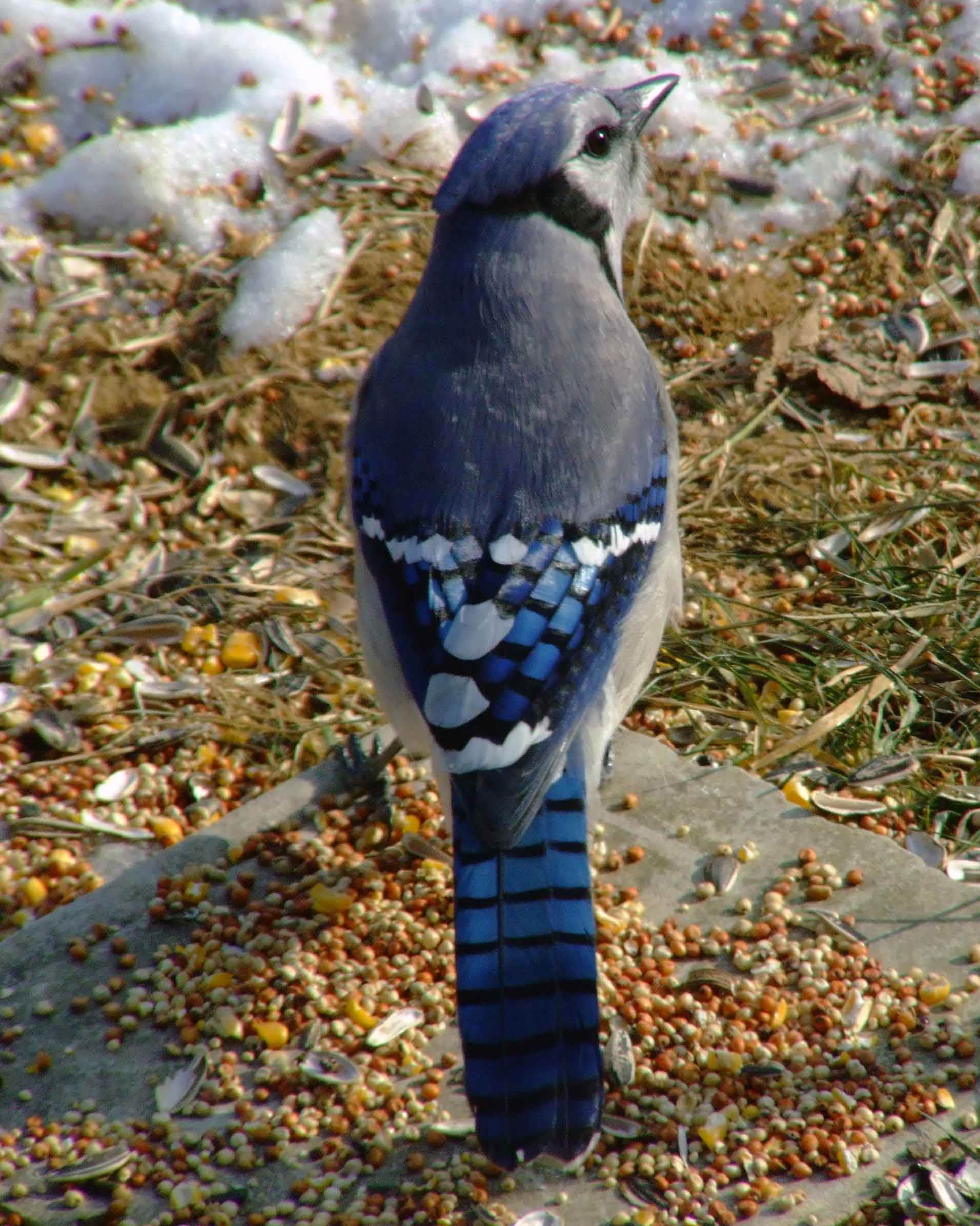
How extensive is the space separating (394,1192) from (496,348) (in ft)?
5.10

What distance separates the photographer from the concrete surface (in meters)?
2.29

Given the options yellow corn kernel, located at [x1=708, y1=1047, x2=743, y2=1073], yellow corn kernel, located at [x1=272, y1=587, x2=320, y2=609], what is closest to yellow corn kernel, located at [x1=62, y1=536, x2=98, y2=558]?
yellow corn kernel, located at [x1=272, y1=587, x2=320, y2=609]

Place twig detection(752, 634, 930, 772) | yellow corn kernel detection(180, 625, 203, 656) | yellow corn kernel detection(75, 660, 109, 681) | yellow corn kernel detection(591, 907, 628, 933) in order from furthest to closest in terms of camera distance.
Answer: yellow corn kernel detection(180, 625, 203, 656), yellow corn kernel detection(75, 660, 109, 681), twig detection(752, 634, 930, 772), yellow corn kernel detection(591, 907, 628, 933)

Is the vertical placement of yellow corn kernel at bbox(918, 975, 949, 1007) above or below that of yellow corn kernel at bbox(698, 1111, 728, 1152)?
above

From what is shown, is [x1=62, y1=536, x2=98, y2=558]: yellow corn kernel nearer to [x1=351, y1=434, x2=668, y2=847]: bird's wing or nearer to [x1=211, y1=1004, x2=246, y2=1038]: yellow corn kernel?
[x1=351, y1=434, x2=668, y2=847]: bird's wing

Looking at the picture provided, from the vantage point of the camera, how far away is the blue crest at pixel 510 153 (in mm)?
2867

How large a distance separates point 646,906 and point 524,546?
0.77 meters

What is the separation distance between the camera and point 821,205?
4.94 metres

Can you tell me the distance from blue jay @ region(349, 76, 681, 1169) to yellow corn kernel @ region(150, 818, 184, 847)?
696mm

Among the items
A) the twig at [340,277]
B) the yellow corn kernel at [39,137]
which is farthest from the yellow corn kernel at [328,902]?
the yellow corn kernel at [39,137]

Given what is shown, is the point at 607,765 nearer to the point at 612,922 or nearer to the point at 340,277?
the point at 612,922

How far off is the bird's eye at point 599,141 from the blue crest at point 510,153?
9 cm

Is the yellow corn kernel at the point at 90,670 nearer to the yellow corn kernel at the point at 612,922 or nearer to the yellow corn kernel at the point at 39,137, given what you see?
the yellow corn kernel at the point at 612,922

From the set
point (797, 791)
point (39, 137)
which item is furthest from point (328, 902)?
point (39, 137)
